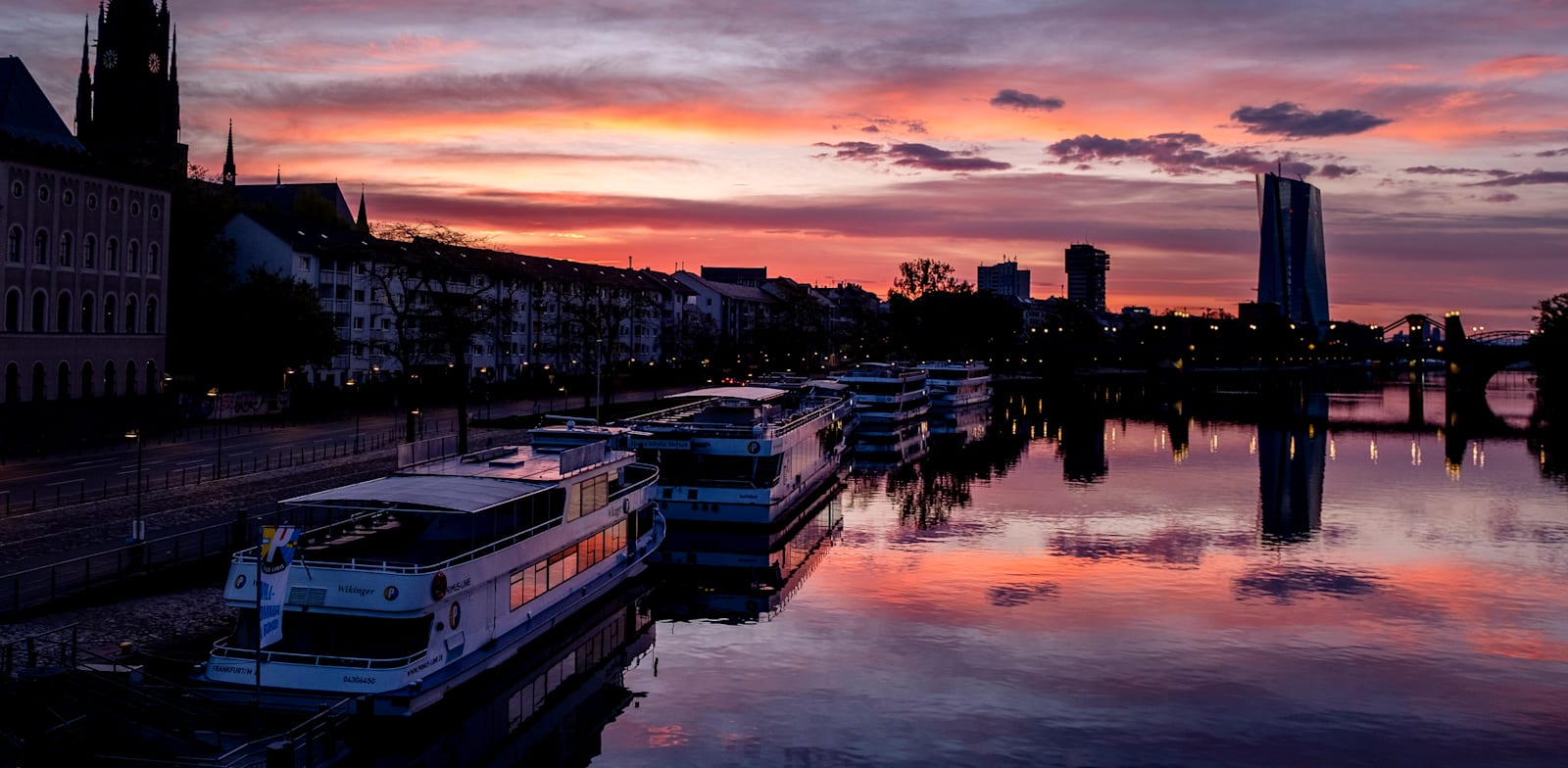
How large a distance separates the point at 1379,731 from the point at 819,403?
65.2 meters

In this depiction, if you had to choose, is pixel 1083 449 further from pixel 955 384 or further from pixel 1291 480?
pixel 955 384

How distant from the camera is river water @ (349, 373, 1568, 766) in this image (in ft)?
112

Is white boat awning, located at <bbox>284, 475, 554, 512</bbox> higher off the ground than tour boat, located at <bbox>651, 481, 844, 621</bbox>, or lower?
higher

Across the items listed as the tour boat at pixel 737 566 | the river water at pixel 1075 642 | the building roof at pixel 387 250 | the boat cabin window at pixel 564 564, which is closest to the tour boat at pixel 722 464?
the tour boat at pixel 737 566

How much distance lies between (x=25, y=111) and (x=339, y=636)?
281ft

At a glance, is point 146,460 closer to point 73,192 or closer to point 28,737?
point 73,192

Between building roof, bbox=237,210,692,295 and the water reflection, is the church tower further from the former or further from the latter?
the water reflection

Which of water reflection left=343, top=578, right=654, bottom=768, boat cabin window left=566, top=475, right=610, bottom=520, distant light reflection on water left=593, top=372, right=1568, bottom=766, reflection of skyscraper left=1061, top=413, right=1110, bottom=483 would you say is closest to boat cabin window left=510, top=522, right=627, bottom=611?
boat cabin window left=566, top=475, right=610, bottom=520

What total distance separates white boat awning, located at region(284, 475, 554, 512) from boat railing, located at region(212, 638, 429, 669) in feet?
15.5

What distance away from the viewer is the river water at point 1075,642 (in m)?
34.0

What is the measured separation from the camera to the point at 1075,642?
144ft

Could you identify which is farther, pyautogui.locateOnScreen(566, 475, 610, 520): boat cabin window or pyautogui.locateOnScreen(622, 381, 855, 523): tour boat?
pyautogui.locateOnScreen(622, 381, 855, 523): tour boat

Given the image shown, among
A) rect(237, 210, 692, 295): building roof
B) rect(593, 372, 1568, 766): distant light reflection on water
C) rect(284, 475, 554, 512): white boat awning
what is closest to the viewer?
rect(593, 372, 1568, 766): distant light reflection on water

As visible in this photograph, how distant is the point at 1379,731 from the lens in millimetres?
35125
